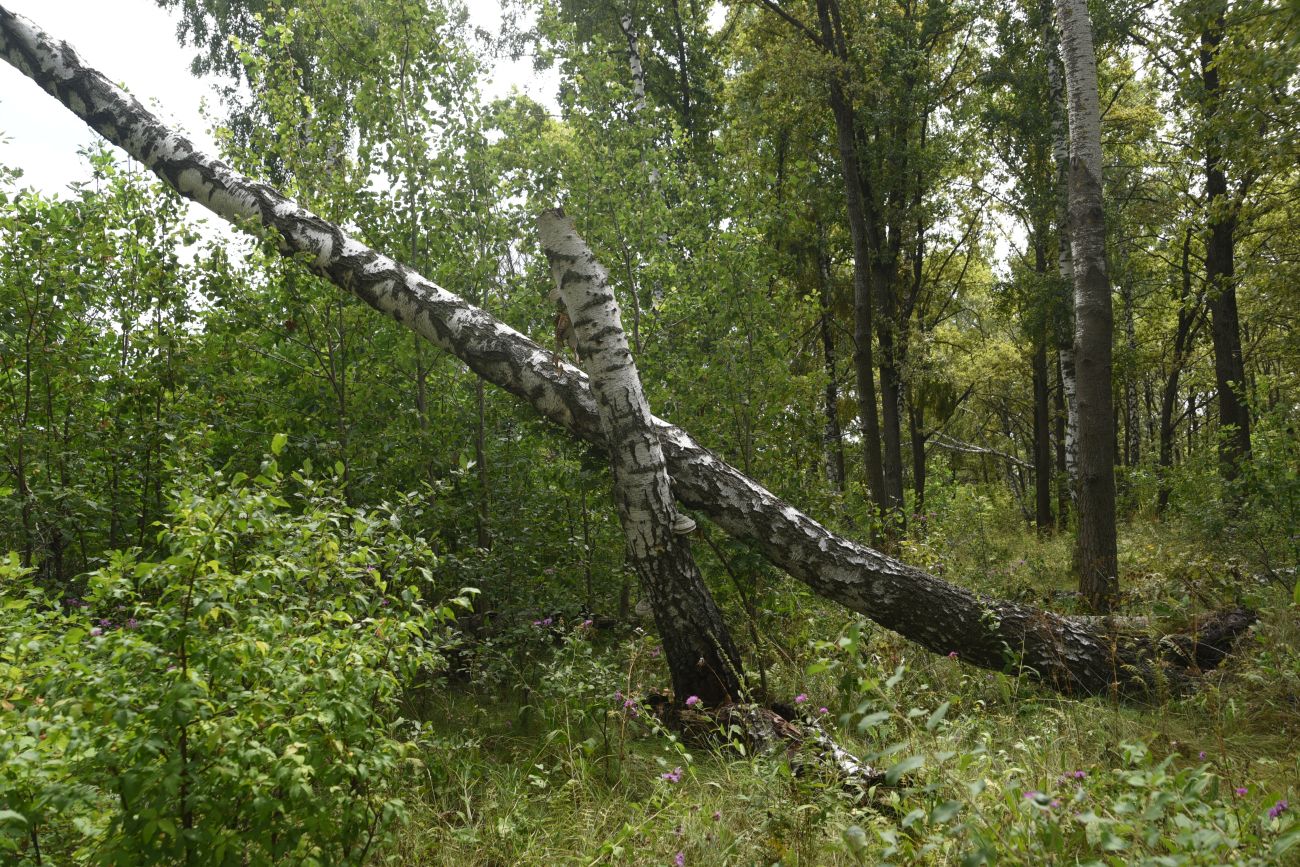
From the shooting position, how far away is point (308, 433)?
17.2ft

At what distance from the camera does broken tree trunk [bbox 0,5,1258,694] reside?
454cm

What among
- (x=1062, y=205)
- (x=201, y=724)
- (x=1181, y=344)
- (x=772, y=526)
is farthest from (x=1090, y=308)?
(x=1181, y=344)

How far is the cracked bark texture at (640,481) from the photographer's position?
411 cm

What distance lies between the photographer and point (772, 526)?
4.62 m

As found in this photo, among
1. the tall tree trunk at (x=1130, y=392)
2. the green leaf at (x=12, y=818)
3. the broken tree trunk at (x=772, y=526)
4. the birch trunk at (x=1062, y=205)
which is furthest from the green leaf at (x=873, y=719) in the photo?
the tall tree trunk at (x=1130, y=392)

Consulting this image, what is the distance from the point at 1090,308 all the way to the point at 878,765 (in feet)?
14.9

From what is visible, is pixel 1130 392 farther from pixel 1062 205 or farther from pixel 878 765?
pixel 878 765

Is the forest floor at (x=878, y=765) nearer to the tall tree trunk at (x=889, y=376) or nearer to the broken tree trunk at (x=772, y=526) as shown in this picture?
the broken tree trunk at (x=772, y=526)

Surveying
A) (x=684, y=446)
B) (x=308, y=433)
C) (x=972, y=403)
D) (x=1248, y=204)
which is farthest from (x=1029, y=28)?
(x=972, y=403)

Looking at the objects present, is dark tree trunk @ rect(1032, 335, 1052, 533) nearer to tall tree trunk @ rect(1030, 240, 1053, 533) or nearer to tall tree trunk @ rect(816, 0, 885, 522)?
tall tree trunk @ rect(1030, 240, 1053, 533)

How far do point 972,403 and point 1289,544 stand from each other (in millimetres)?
22148

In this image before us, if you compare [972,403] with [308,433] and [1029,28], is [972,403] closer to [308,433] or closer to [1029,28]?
[1029,28]

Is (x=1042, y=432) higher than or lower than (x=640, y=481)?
higher

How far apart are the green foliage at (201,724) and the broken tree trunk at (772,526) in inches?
90.5
